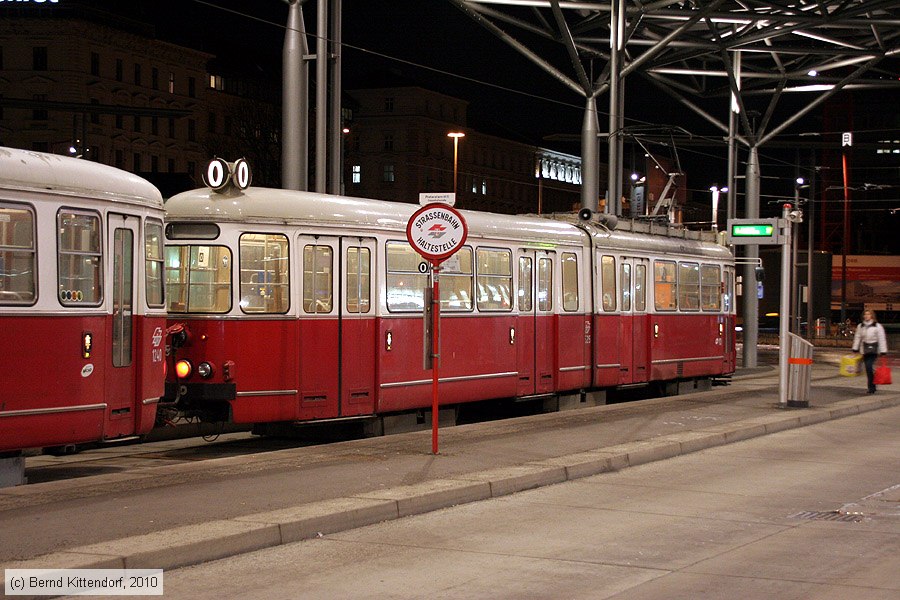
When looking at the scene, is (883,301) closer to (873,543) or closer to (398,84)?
(398,84)

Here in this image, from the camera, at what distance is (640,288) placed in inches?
959

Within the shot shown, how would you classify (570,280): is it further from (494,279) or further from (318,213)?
(318,213)

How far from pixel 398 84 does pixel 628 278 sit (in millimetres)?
85579

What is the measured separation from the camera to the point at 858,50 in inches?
1564

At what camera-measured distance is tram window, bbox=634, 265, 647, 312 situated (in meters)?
24.1

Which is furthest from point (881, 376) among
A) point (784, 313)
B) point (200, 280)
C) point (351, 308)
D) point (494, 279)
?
point (200, 280)

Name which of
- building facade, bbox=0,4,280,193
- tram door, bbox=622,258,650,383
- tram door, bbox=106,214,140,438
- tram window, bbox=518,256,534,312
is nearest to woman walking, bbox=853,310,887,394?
tram door, bbox=622,258,650,383

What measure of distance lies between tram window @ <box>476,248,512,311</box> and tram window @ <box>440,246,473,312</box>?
0.92 ft

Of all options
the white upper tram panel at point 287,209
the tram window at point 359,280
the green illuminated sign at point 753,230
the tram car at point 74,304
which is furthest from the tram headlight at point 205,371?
the green illuminated sign at point 753,230

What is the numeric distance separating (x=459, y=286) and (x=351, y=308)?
8.81 ft

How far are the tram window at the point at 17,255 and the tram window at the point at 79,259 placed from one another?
336 millimetres

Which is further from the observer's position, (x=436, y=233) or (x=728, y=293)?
(x=728, y=293)

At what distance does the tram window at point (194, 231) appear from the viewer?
50.6ft

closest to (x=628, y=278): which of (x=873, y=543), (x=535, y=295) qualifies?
(x=535, y=295)
